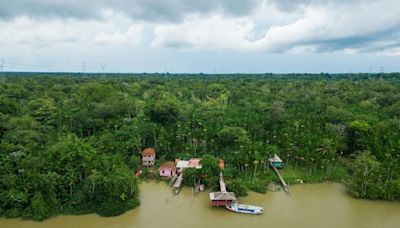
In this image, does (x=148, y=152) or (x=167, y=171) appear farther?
(x=148, y=152)

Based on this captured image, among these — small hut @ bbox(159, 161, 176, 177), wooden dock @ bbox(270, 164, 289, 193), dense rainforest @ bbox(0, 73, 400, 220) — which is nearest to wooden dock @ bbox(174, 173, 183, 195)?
dense rainforest @ bbox(0, 73, 400, 220)

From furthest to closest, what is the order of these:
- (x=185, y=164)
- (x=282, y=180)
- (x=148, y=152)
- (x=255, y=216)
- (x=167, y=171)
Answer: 1. (x=148, y=152)
2. (x=185, y=164)
3. (x=167, y=171)
4. (x=282, y=180)
5. (x=255, y=216)

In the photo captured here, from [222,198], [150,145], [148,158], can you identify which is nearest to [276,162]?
[222,198]

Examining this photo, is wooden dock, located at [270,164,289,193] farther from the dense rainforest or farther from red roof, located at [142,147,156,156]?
red roof, located at [142,147,156,156]

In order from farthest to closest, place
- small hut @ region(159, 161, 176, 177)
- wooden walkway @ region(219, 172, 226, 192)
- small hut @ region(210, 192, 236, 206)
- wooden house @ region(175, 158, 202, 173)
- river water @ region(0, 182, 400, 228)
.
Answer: small hut @ region(159, 161, 176, 177)
wooden house @ region(175, 158, 202, 173)
wooden walkway @ region(219, 172, 226, 192)
small hut @ region(210, 192, 236, 206)
river water @ region(0, 182, 400, 228)

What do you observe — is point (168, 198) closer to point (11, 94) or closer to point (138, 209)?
point (138, 209)

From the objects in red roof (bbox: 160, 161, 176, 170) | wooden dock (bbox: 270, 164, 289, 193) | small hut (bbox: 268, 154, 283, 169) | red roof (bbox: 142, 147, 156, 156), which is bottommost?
wooden dock (bbox: 270, 164, 289, 193)

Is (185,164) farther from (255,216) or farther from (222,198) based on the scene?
(255,216)

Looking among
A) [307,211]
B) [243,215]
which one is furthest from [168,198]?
[307,211]
